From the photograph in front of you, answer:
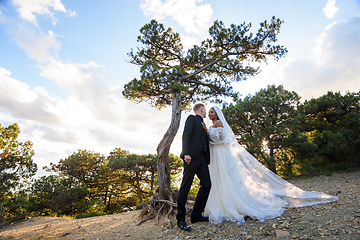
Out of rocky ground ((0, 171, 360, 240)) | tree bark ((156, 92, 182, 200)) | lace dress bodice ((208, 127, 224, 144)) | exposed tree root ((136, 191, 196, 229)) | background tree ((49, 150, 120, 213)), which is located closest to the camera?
rocky ground ((0, 171, 360, 240))

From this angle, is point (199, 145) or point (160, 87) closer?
point (199, 145)

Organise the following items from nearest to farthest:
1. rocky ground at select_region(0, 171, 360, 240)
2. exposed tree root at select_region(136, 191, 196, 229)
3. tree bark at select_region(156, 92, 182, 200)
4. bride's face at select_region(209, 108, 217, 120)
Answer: rocky ground at select_region(0, 171, 360, 240) → bride's face at select_region(209, 108, 217, 120) → exposed tree root at select_region(136, 191, 196, 229) → tree bark at select_region(156, 92, 182, 200)

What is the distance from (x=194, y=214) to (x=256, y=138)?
5.87m

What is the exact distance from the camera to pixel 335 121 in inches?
365

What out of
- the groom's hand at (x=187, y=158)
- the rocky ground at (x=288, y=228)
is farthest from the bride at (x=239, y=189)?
the groom's hand at (x=187, y=158)

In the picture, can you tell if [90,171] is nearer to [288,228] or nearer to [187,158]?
[187,158]

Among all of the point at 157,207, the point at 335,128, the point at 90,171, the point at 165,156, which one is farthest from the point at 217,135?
the point at 90,171

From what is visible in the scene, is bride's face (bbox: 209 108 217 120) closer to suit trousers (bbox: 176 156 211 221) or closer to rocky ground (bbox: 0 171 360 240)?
suit trousers (bbox: 176 156 211 221)

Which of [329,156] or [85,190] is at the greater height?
[329,156]

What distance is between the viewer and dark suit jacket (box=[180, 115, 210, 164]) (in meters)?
3.73

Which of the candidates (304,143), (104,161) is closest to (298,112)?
(304,143)

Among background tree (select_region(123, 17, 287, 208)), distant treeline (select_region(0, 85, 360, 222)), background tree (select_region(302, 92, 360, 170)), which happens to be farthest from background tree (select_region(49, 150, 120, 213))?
background tree (select_region(302, 92, 360, 170))

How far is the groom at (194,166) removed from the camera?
3688 mm

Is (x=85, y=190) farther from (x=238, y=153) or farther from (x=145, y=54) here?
(x=238, y=153)
